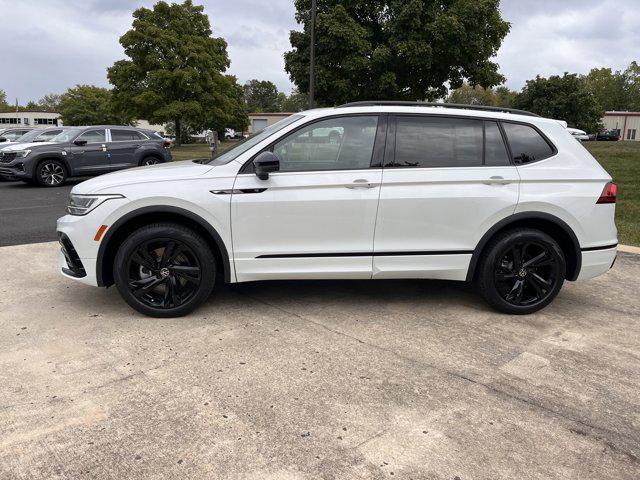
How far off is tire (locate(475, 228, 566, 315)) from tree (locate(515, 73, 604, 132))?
173ft

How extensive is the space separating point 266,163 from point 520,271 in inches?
89.1

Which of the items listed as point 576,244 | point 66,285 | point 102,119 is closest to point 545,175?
point 576,244

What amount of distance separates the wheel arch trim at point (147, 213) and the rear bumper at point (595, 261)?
293cm

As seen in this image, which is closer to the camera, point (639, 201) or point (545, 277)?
point (545, 277)

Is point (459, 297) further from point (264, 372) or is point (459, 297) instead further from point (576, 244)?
point (264, 372)

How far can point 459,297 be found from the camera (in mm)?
4922

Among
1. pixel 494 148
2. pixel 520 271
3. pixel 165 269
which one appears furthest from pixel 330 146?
pixel 520 271

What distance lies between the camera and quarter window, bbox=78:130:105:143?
13703mm

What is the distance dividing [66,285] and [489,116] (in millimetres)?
4171

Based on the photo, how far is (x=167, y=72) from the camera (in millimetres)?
34875

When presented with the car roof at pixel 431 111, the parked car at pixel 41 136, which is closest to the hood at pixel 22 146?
the parked car at pixel 41 136

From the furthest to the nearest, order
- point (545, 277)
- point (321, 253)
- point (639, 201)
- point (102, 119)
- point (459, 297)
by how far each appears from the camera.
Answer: point (102, 119) → point (639, 201) → point (459, 297) → point (545, 277) → point (321, 253)

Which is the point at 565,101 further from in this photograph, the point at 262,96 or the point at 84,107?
the point at 262,96

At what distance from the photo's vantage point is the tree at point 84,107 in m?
68.1
